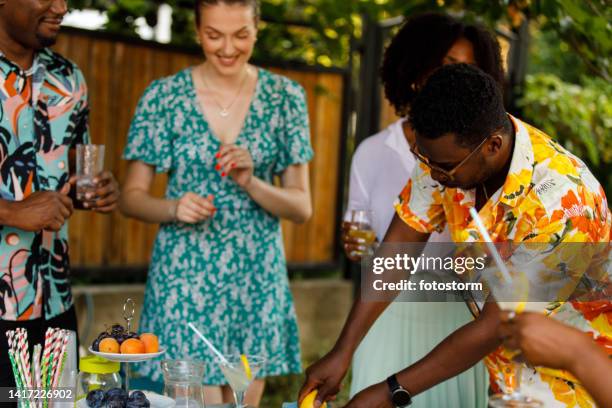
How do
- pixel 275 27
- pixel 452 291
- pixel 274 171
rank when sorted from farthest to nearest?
pixel 275 27
pixel 274 171
pixel 452 291

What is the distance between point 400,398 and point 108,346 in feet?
2.80

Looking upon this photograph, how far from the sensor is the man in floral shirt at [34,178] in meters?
2.95

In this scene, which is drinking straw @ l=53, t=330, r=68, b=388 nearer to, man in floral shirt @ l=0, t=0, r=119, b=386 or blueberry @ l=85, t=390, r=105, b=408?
blueberry @ l=85, t=390, r=105, b=408

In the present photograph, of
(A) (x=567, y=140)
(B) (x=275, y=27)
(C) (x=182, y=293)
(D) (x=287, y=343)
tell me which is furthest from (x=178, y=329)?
(A) (x=567, y=140)

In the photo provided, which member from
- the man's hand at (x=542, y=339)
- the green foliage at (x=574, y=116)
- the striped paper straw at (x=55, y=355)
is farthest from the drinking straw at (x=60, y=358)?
the green foliage at (x=574, y=116)

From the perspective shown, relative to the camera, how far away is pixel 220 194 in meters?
3.61

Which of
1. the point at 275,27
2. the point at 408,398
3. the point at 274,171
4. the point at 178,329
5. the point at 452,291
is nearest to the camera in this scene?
the point at 408,398

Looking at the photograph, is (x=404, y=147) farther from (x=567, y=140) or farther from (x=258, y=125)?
(x=567, y=140)

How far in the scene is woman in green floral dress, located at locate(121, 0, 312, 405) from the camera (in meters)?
3.51

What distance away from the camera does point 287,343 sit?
12.4 feet

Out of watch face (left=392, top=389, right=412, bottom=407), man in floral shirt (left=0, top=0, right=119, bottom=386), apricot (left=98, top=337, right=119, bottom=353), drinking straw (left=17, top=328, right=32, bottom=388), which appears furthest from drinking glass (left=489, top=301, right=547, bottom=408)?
man in floral shirt (left=0, top=0, right=119, bottom=386)

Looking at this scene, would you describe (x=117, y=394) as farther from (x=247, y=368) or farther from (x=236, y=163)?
(x=236, y=163)

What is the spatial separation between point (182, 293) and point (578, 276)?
1727mm

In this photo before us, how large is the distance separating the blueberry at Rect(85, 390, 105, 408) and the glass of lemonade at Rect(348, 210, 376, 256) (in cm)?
128
